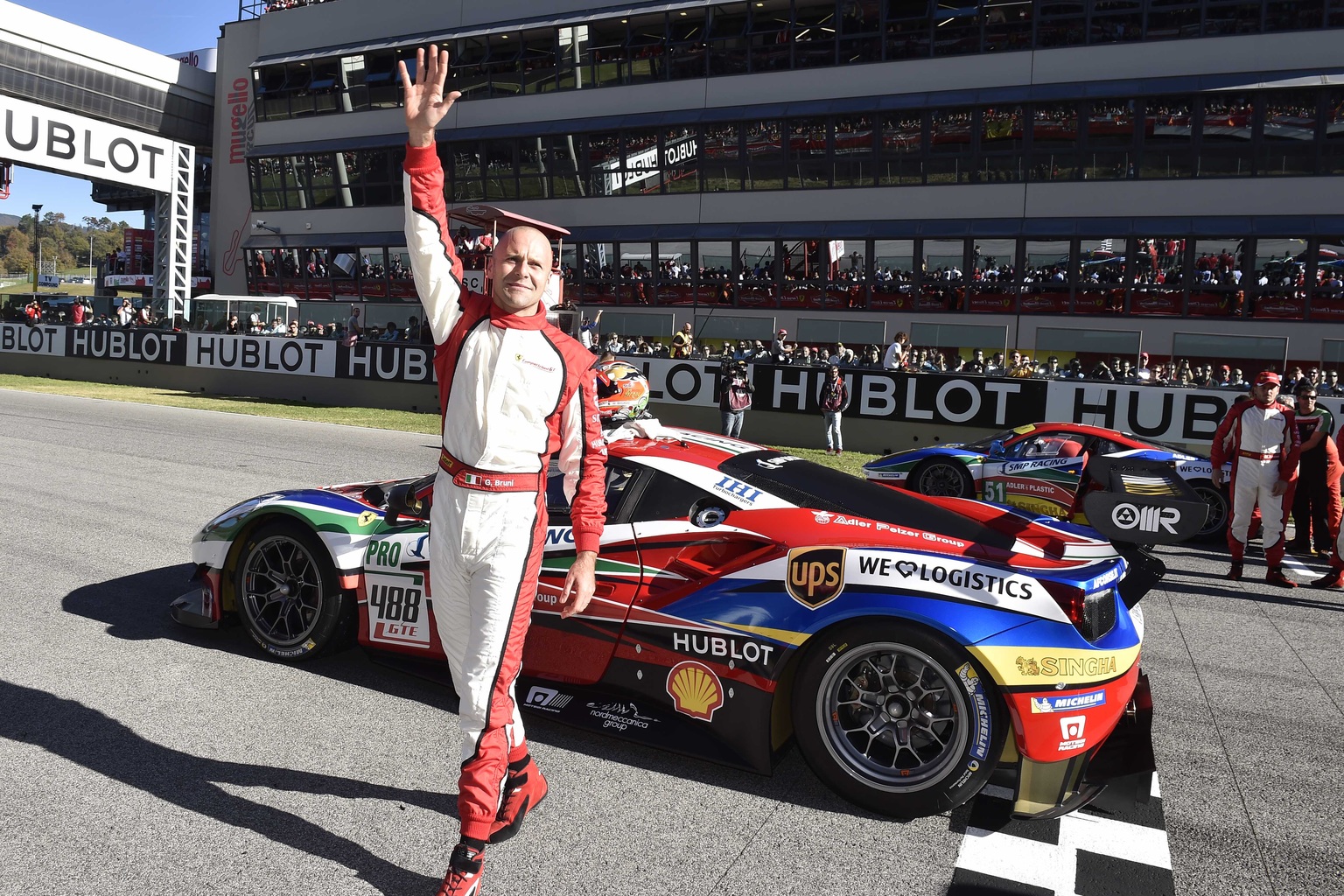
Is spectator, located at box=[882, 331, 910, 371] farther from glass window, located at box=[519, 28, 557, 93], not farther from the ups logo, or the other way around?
glass window, located at box=[519, 28, 557, 93]

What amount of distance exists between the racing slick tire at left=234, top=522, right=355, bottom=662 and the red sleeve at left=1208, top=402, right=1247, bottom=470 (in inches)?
284

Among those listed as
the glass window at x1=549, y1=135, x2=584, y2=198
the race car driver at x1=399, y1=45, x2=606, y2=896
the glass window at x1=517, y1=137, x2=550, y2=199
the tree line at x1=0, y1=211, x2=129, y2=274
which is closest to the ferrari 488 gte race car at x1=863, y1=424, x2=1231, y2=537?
the race car driver at x1=399, y1=45, x2=606, y2=896

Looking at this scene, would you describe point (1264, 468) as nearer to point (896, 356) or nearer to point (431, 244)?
point (431, 244)

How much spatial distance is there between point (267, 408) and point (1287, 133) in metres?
22.5

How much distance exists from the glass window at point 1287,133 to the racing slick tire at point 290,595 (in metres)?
23.5

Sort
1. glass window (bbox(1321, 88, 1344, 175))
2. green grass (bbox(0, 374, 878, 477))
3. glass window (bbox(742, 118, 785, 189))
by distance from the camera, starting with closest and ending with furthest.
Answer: green grass (bbox(0, 374, 878, 477)) → glass window (bbox(1321, 88, 1344, 175)) → glass window (bbox(742, 118, 785, 189))

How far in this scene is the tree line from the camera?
495 ft

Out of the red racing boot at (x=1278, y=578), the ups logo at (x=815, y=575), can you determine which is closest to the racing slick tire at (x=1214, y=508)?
the red racing boot at (x=1278, y=578)

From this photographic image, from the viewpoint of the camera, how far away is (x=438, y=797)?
3.51 metres

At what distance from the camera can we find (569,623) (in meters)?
4.01

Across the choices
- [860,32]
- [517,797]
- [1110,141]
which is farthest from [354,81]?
[517,797]

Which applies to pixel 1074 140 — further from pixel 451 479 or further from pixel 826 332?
pixel 451 479

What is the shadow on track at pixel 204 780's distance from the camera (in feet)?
10.2

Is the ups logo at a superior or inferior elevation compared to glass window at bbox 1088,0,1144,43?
inferior
